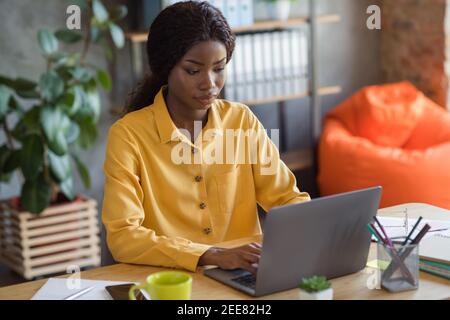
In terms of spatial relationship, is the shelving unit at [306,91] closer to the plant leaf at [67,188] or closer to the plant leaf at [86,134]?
the plant leaf at [86,134]

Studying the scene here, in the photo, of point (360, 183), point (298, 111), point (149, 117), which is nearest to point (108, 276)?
point (149, 117)

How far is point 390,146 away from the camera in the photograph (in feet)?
14.3

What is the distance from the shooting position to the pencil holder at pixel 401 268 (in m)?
1.63

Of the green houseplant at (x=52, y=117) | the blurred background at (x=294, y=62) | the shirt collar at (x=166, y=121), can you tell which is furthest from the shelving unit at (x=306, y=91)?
the shirt collar at (x=166, y=121)

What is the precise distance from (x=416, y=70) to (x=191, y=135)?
9.27 ft

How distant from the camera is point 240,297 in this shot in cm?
161

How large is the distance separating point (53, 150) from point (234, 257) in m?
1.84

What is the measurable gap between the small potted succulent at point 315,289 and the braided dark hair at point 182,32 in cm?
77

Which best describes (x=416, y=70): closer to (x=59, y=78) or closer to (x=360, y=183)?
(x=360, y=183)

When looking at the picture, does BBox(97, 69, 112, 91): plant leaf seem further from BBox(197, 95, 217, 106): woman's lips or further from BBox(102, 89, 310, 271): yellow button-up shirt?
BBox(197, 95, 217, 106): woman's lips

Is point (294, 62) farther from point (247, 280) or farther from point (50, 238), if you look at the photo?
point (247, 280)

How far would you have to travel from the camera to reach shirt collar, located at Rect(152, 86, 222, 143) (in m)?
2.08

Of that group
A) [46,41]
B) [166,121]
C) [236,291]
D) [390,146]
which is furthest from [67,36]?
[236,291]

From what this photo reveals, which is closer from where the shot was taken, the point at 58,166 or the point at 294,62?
the point at 58,166
